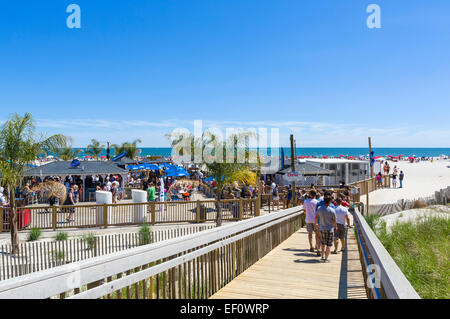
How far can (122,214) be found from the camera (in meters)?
18.0

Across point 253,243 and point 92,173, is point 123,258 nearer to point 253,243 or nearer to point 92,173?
point 253,243

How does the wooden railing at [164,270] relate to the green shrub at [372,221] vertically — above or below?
above

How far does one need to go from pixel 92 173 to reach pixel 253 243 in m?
20.8

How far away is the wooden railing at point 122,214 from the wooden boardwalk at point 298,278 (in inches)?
403

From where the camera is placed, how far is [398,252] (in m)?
11.6

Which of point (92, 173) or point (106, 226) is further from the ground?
point (92, 173)

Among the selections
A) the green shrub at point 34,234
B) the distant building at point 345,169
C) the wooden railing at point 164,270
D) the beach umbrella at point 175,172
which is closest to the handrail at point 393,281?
the wooden railing at point 164,270

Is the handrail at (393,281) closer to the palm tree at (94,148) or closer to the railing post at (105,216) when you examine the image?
the railing post at (105,216)

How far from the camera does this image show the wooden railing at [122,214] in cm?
1681

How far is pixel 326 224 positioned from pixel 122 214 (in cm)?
1234

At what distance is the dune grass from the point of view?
26.2ft
